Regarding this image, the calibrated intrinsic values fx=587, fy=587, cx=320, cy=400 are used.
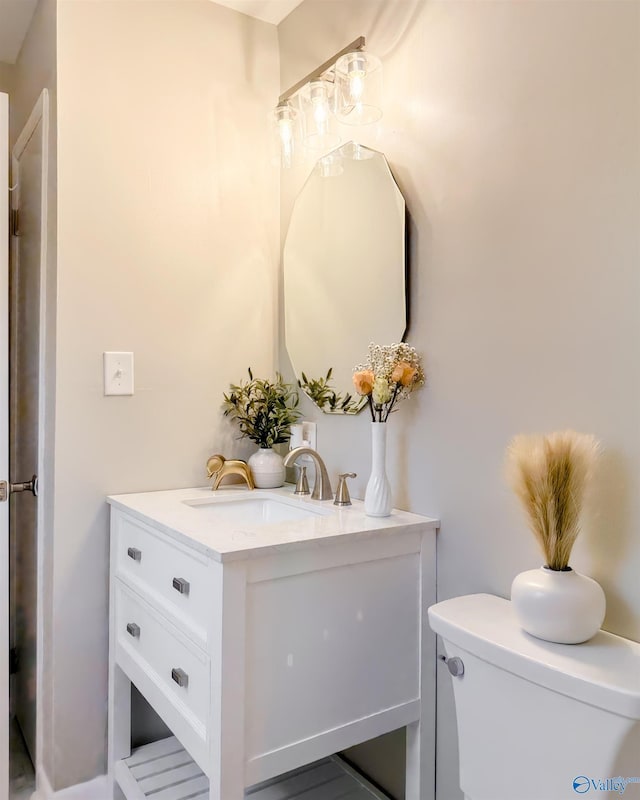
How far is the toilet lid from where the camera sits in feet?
2.72

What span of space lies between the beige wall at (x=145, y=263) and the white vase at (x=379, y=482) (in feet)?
2.12

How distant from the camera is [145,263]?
171 cm

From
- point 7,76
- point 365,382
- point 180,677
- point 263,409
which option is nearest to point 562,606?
point 365,382

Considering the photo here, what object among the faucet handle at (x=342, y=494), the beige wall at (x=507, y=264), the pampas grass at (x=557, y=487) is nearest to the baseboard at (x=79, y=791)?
the beige wall at (x=507, y=264)

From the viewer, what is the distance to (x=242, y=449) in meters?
Answer: 1.92

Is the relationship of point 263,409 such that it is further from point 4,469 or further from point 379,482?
point 4,469

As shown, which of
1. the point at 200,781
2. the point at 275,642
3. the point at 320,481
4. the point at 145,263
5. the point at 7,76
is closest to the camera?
the point at 275,642

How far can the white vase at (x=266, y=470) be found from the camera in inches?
70.7

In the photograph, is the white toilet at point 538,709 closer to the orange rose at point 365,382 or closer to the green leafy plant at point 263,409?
the orange rose at point 365,382

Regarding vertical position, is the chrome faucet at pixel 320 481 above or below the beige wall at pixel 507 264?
below

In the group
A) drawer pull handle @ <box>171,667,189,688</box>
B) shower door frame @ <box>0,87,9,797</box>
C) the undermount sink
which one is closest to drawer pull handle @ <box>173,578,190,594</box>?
drawer pull handle @ <box>171,667,189,688</box>

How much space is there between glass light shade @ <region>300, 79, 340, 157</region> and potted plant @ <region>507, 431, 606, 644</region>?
1130 mm

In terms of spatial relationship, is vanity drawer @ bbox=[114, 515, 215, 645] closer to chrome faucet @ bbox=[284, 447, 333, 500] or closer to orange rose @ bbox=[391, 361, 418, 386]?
chrome faucet @ bbox=[284, 447, 333, 500]

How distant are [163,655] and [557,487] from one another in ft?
3.06
